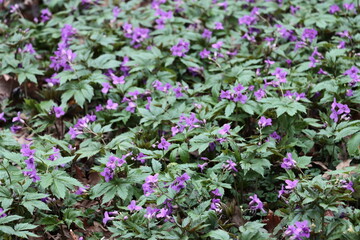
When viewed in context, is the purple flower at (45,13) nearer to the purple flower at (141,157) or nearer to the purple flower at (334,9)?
the purple flower at (141,157)

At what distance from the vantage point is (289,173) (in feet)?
12.0

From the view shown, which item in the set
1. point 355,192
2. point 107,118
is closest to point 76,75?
point 107,118

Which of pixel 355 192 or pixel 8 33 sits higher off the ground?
pixel 8 33

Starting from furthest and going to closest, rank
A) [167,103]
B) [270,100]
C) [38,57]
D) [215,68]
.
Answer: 1. [38,57]
2. [215,68]
3. [167,103]
4. [270,100]

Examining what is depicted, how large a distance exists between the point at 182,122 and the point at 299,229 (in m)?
1.51

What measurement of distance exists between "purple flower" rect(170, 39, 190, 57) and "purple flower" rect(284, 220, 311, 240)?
262 cm

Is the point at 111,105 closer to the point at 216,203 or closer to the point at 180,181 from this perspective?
the point at 180,181

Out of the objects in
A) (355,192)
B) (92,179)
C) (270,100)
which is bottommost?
(92,179)

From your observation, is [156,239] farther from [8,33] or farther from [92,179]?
[8,33]

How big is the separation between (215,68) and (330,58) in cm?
114

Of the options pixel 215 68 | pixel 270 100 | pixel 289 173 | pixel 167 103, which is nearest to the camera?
pixel 289 173

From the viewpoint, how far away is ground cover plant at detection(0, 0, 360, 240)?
136 inches

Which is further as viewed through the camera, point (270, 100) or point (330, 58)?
point (330, 58)

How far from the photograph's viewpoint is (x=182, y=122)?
4.26 meters
